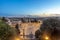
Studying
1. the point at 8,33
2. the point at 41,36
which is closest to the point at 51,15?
the point at 41,36

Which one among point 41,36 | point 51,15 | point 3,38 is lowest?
point 41,36

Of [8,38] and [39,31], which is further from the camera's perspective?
[39,31]

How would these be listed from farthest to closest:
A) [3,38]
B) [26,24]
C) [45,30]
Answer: [26,24] < [45,30] < [3,38]

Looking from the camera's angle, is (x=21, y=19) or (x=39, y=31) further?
(x=21, y=19)

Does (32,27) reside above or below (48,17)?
below

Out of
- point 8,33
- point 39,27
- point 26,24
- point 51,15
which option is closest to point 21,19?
point 26,24

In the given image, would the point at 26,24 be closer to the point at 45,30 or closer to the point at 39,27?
the point at 39,27

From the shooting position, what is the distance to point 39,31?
19.1 feet

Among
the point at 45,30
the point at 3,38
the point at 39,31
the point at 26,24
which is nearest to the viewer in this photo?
the point at 3,38

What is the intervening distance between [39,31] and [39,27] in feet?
0.78

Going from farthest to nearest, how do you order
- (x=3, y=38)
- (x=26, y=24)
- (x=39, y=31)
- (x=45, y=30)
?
(x=26, y=24)
(x=39, y=31)
(x=45, y=30)
(x=3, y=38)

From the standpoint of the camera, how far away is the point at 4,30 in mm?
3189

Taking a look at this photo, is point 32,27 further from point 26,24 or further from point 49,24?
point 49,24

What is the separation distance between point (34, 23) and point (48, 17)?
679mm
